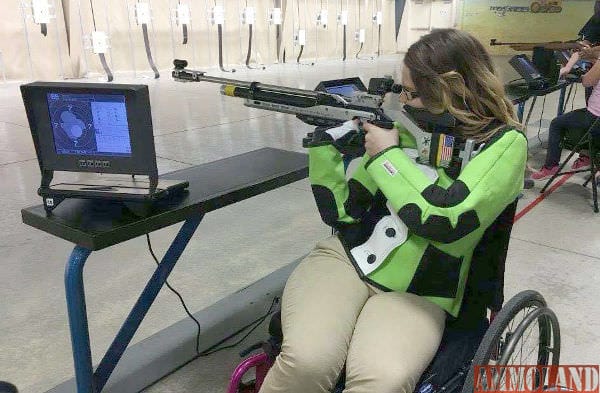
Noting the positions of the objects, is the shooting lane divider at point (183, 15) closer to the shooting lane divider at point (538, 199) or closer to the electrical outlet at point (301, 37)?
the electrical outlet at point (301, 37)

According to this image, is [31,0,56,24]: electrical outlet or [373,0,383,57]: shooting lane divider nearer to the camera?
[31,0,56,24]: electrical outlet

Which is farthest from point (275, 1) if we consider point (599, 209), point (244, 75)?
point (599, 209)

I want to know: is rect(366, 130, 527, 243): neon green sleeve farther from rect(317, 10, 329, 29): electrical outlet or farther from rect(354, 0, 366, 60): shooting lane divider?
rect(354, 0, 366, 60): shooting lane divider

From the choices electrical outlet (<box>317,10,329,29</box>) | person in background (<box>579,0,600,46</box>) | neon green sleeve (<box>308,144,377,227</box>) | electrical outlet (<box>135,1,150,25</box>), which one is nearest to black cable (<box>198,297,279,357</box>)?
neon green sleeve (<box>308,144,377,227</box>)

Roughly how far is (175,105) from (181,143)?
168 centimetres

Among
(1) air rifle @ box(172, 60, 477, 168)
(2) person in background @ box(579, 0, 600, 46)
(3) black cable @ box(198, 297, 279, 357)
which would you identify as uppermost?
(2) person in background @ box(579, 0, 600, 46)

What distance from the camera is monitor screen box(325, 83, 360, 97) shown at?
1470 mm

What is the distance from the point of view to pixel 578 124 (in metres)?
3.04

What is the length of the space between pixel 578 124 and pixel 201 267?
A: 2335 millimetres

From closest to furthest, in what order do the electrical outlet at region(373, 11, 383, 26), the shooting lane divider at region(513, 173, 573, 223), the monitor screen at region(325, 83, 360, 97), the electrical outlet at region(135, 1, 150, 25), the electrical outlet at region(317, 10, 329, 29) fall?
the monitor screen at region(325, 83, 360, 97), the shooting lane divider at region(513, 173, 573, 223), the electrical outlet at region(135, 1, 150, 25), the electrical outlet at region(317, 10, 329, 29), the electrical outlet at region(373, 11, 383, 26)

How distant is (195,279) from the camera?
2123 millimetres

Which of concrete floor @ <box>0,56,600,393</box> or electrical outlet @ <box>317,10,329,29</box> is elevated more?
electrical outlet @ <box>317,10,329,29</box>

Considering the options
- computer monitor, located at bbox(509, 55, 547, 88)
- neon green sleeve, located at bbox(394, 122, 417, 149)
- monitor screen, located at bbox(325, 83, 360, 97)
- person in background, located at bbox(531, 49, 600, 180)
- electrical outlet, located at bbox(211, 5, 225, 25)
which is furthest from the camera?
electrical outlet, located at bbox(211, 5, 225, 25)

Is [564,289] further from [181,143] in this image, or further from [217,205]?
[181,143]
